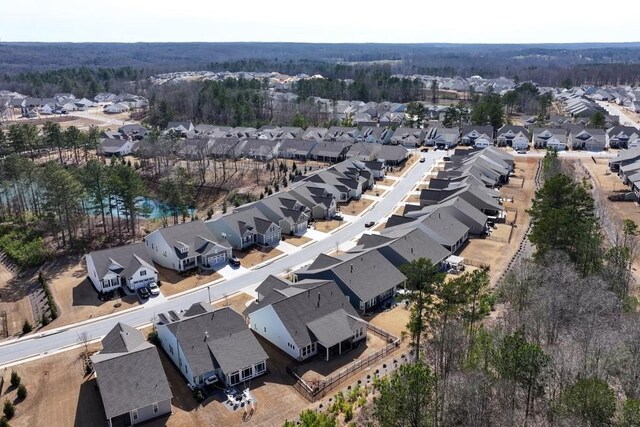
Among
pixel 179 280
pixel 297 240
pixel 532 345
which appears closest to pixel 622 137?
pixel 297 240

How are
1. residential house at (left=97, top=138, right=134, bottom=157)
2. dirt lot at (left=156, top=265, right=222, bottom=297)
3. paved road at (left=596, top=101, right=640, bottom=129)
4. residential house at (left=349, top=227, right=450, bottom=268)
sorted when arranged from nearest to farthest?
dirt lot at (left=156, top=265, right=222, bottom=297) < residential house at (left=349, top=227, right=450, bottom=268) < residential house at (left=97, top=138, right=134, bottom=157) < paved road at (left=596, top=101, right=640, bottom=129)

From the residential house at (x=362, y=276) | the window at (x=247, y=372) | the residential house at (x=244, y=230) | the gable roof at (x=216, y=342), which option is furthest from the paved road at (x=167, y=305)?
the window at (x=247, y=372)

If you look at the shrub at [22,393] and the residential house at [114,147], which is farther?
the residential house at [114,147]

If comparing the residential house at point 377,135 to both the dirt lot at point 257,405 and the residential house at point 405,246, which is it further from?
the dirt lot at point 257,405

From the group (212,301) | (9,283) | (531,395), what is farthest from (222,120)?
(531,395)

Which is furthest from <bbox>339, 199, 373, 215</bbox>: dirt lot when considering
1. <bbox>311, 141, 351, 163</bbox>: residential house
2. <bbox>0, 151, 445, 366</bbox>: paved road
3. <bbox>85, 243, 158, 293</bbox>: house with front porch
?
<bbox>85, 243, 158, 293</bbox>: house with front porch

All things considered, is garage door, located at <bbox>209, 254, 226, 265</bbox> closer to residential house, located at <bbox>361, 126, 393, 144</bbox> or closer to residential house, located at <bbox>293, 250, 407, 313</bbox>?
residential house, located at <bbox>293, 250, 407, 313</bbox>

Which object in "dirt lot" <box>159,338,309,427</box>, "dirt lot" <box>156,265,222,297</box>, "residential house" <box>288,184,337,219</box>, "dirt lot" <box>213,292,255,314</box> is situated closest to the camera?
"dirt lot" <box>159,338,309,427</box>
